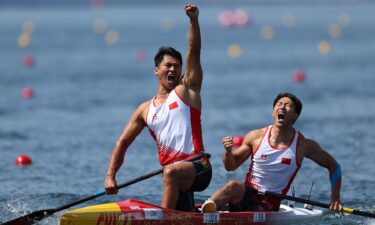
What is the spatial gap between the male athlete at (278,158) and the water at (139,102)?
3.19ft

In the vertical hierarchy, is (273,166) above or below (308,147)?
below

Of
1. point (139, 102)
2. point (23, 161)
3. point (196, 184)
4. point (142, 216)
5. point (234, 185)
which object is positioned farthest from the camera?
point (139, 102)

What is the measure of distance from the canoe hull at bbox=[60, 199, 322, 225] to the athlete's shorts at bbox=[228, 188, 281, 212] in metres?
0.37

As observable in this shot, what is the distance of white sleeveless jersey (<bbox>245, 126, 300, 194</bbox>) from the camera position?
37.0 ft

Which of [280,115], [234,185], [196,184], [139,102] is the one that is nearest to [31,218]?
[196,184]

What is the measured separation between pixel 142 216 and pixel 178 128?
104 cm

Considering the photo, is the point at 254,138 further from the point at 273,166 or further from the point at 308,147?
the point at 308,147

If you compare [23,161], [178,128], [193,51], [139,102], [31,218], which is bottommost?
[31,218]

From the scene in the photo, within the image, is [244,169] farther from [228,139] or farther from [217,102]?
[217,102]

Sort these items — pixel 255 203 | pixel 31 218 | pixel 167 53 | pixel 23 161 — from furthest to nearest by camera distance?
pixel 23 161 → pixel 255 203 → pixel 31 218 → pixel 167 53

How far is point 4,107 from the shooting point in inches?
1027

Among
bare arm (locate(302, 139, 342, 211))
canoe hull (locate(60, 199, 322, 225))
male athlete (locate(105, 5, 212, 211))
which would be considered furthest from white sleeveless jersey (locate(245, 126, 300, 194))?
male athlete (locate(105, 5, 212, 211))

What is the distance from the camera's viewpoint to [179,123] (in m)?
10.6

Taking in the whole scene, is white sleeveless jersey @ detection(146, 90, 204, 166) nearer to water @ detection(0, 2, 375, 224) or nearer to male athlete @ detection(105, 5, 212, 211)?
male athlete @ detection(105, 5, 212, 211)
